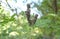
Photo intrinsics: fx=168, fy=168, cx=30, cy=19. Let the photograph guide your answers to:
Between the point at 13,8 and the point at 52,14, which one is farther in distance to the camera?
the point at 13,8

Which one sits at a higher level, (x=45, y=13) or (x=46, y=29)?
(x=45, y=13)

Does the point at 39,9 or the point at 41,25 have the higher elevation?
the point at 39,9

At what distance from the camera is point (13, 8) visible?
60.5 inches

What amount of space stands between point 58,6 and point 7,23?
399 millimetres

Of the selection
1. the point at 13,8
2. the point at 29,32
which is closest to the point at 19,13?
the point at 13,8

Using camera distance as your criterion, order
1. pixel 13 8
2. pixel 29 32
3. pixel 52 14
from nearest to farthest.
A: 1. pixel 52 14
2. pixel 29 32
3. pixel 13 8

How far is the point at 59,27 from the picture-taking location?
1.26 meters

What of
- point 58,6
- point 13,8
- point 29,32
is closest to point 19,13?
point 13,8

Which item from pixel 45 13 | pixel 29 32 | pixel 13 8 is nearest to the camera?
pixel 45 13

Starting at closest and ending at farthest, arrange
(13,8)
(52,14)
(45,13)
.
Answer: (52,14) < (45,13) < (13,8)

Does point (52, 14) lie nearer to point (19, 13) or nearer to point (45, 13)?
point (45, 13)

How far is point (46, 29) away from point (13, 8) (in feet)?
1.26

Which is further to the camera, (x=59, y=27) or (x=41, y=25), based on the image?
(x=41, y=25)

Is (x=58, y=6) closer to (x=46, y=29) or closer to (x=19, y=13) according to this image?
(x=46, y=29)
